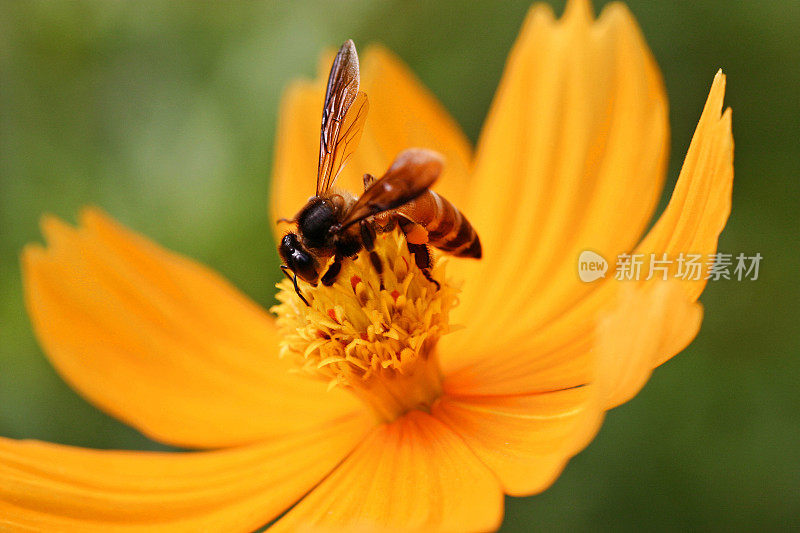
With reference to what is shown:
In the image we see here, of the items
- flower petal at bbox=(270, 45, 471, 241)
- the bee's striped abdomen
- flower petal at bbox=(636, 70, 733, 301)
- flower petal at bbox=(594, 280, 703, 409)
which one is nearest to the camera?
flower petal at bbox=(594, 280, 703, 409)

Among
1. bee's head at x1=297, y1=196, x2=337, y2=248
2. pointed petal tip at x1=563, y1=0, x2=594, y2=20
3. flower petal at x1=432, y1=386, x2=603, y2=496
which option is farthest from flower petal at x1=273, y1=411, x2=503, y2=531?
pointed petal tip at x1=563, y1=0, x2=594, y2=20

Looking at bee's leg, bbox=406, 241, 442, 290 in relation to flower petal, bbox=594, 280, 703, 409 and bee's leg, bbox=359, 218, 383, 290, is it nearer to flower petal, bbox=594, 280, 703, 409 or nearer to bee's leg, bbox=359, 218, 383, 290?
bee's leg, bbox=359, 218, 383, 290

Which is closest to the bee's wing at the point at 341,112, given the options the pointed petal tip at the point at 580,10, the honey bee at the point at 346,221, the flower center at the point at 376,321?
the honey bee at the point at 346,221

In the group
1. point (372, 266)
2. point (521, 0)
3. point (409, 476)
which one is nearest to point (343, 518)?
point (409, 476)

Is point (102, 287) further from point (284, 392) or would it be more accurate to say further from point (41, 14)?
point (41, 14)

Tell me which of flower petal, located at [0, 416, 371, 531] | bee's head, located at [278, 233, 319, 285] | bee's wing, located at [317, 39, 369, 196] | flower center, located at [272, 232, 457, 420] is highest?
bee's wing, located at [317, 39, 369, 196]

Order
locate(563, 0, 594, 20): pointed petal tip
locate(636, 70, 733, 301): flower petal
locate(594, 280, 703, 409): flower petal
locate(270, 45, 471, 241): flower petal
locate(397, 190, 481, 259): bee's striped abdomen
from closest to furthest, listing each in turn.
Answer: locate(594, 280, 703, 409): flower petal, locate(636, 70, 733, 301): flower petal, locate(397, 190, 481, 259): bee's striped abdomen, locate(563, 0, 594, 20): pointed petal tip, locate(270, 45, 471, 241): flower petal

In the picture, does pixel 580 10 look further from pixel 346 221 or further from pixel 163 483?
pixel 163 483
